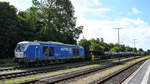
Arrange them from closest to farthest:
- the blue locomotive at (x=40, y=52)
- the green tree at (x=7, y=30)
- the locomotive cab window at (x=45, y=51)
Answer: the blue locomotive at (x=40, y=52) → the locomotive cab window at (x=45, y=51) → the green tree at (x=7, y=30)

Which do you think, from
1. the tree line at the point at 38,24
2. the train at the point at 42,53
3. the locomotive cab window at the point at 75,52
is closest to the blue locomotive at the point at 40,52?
the train at the point at 42,53

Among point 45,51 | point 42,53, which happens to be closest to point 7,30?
point 45,51

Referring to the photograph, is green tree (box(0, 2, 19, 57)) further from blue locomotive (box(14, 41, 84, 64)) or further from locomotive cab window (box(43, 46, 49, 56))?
locomotive cab window (box(43, 46, 49, 56))

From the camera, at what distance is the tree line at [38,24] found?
35.8 metres

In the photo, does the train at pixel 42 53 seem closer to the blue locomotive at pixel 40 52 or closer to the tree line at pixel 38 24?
the blue locomotive at pixel 40 52

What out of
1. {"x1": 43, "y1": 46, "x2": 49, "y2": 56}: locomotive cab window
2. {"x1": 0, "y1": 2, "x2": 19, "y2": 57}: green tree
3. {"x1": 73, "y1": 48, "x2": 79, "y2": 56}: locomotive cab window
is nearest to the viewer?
{"x1": 43, "y1": 46, "x2": 49, "y2": 56}: locomotive cab window

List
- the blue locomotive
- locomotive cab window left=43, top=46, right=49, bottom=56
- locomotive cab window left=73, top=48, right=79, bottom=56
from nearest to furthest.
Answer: the blue locomotive, locomotive cab window left=43, top=46, right=49, bottom=56, locomotive cab window left=73, top=48, right=79, bottom=56

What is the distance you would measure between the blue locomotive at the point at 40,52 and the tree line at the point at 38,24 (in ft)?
40.5

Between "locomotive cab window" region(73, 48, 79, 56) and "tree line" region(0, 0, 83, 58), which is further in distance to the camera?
"tree line" region(0, 0, 83, 58)

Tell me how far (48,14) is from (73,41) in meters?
11.3

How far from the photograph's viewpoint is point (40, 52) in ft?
75.9

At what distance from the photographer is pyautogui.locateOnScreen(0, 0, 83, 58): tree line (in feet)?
118

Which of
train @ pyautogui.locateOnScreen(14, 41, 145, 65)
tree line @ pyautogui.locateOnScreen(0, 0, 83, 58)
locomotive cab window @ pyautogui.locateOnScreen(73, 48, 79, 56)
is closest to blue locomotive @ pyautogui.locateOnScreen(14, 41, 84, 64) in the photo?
train @ pyautogui.locateOnScreen(14, 41, 145, 65)

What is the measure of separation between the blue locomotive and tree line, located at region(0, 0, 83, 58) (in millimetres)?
12334
